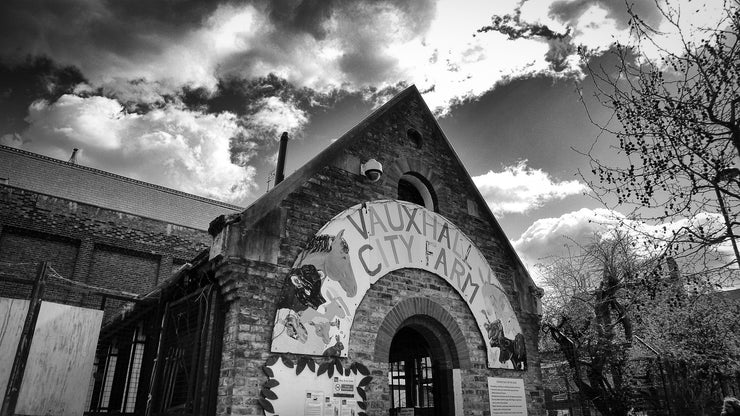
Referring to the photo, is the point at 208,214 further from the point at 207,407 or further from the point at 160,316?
the point at 207,407

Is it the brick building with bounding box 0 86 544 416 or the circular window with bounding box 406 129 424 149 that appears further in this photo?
the circular window with bounding box 406 129 424 149

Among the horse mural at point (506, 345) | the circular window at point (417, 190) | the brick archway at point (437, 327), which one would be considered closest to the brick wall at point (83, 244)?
the circular window at point (417, 190)

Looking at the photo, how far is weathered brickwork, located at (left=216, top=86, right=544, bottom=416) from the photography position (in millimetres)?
5305

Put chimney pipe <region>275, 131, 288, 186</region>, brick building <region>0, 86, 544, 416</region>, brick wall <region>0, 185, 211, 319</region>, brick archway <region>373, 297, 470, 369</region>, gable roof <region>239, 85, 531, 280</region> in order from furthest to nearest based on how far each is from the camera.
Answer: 1. brick wall <region>0, 185, 211, 319</region>
2. chimney pipe <region>275, 131, 288, 186</region>
3. brick archway <region>373, 297, 470, 369</region>
4. gable roof <region>239, 85, 531, 280</region>
5. brick building <region>0, 86, 544, 416</region>

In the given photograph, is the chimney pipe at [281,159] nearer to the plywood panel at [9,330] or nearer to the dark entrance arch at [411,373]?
the dark entrance arch at [411,373]

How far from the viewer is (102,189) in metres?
19.9

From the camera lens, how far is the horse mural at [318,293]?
5695 mm

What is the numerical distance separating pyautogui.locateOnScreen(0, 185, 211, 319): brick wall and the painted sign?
1327 centimetres

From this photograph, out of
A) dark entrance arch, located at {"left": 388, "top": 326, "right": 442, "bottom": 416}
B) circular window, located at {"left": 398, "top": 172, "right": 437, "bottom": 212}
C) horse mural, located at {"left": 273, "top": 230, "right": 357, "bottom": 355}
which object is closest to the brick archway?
dark entrance arch, located at {"left": 388, "top": 326, "right": 442, "bottom": 416}

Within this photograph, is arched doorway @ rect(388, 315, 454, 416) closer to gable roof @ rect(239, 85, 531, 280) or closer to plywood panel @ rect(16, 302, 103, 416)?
gable roof @ rect(239, 85, 531, 280)

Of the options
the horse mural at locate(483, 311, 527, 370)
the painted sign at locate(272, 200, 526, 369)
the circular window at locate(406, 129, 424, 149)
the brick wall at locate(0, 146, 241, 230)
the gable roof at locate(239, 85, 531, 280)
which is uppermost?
the brick wall at locate(0, 146, 241, 230)

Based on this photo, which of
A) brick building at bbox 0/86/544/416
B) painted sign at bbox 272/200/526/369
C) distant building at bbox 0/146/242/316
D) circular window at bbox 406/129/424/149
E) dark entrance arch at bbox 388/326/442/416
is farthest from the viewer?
distant building at bbox 0/146/242/316

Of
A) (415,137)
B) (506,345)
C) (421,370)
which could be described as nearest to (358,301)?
(421,370)

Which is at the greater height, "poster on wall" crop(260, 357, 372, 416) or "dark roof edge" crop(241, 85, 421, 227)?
"dark roof edge" crop(241, 85, 421, 227)
